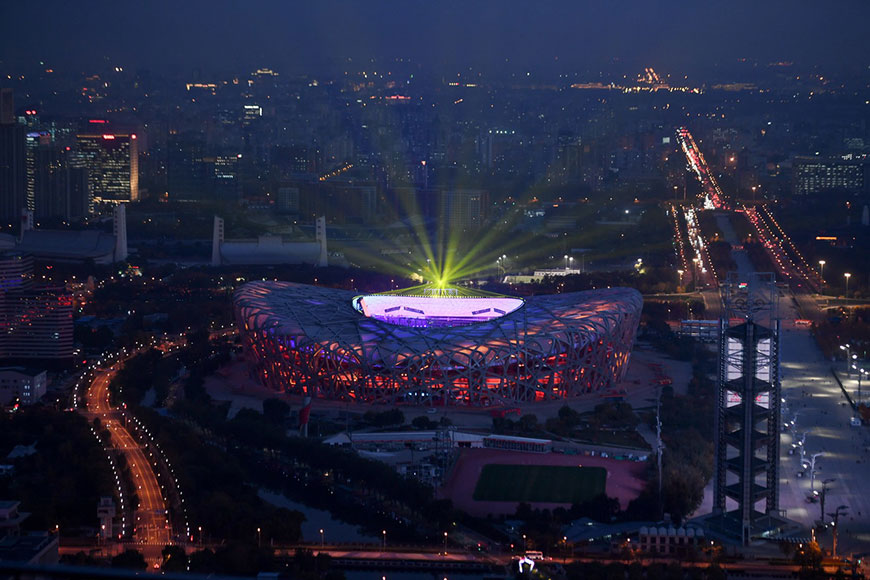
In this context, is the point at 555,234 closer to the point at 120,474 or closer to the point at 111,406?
the point at 111,406

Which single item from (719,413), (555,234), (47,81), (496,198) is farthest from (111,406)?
(47,81)

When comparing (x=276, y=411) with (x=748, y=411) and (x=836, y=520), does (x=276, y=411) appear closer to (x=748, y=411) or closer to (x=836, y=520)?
(x=748, y=411)

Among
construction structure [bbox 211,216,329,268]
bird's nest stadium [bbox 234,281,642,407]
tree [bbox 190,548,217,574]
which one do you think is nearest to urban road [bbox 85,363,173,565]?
tree [bbox 190,548,217,574]

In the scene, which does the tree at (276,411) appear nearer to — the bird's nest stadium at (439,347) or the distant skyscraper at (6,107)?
the bird's nest stadium at (439,347)

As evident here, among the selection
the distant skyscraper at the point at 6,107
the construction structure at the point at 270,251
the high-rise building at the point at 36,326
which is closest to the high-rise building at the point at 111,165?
the distant skyscraper at the point at 6,107

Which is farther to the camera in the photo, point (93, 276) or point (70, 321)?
point (93, 276)

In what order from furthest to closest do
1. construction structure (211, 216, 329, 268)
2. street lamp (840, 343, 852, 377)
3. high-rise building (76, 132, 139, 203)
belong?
high-rise building (76, 132, 139, 203) → construction structure (211, 216, 329, 268) → street lamp (840, 343, 852, 377)

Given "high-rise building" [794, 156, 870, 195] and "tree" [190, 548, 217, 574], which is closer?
"tree" [190, 548, 217, 574]

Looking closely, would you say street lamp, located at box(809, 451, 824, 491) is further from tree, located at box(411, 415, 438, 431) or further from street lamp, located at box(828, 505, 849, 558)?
tree, located at box(411, 415, 438, 431)
